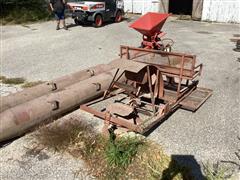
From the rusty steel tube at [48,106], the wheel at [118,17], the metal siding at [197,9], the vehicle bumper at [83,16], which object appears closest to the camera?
the rusty steel tube at [48,106]

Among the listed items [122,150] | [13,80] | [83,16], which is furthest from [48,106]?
[83,16]

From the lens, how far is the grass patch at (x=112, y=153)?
240 inches

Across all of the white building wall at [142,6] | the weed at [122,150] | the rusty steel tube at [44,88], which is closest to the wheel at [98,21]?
the white building wall at [142,6]

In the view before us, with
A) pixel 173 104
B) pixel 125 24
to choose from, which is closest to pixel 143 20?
pixel 173 104

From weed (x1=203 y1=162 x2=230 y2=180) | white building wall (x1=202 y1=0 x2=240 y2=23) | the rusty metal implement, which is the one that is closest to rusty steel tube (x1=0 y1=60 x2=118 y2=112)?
the rusty metal implement

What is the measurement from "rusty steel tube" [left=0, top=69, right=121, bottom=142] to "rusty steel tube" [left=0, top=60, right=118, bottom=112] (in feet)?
1.19

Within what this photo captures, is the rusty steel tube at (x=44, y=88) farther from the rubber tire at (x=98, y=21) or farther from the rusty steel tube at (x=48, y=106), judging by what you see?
the rubber tire at (x=98, y=21)

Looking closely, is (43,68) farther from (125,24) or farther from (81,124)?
(125,24)

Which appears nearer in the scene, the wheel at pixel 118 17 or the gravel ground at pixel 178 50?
the gravel ground at pixel 178 50

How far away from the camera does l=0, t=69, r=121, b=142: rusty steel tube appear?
6.97 meters

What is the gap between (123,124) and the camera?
7.12 m

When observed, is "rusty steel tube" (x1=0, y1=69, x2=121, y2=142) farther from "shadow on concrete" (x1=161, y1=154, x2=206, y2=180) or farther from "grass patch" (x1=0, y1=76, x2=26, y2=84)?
"shadow on concrete" (x1=161, y1=154, x2=206, y2=180)

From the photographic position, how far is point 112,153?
6.41m

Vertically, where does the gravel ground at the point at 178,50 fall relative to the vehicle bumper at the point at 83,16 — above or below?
below
